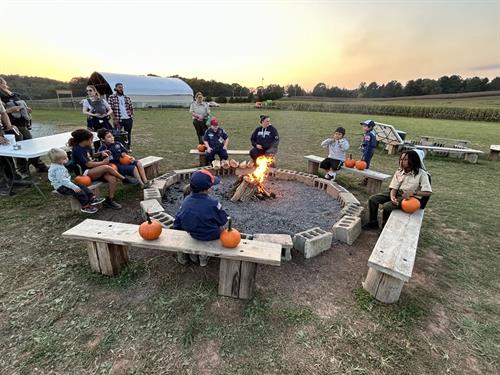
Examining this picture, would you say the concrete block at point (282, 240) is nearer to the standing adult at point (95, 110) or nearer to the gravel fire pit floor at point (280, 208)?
the gravel fire pit floor at point (280, 208)

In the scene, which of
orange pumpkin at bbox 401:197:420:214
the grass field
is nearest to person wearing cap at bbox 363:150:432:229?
orange pumpkin at bbox 401:197:420:214

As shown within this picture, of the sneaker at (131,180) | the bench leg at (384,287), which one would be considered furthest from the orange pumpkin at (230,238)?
the sneaker at (131,180)

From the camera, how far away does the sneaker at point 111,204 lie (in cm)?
465

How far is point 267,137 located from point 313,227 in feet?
9.94

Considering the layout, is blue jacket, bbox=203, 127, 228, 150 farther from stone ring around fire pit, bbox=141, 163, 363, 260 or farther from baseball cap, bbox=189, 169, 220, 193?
baseball cap, bbox=189, 169, 220, 193

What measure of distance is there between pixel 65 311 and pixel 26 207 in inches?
122

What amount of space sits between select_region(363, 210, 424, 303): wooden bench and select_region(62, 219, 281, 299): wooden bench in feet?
3.43

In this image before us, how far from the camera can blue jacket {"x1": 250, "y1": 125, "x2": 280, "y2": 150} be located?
6512 millimetres

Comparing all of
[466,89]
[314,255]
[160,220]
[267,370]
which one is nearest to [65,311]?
[160,220]

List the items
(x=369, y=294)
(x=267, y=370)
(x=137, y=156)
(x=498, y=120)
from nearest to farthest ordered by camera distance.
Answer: (x=267, y=370) → (x=369, y=294) → (x=137, y=156) → (x=498, y=120)

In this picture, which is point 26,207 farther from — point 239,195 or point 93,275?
point 239,195

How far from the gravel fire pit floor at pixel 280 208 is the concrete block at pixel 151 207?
1.18ft

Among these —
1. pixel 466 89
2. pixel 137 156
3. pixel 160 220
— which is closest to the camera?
pixel 160 220

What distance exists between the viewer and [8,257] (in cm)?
337
